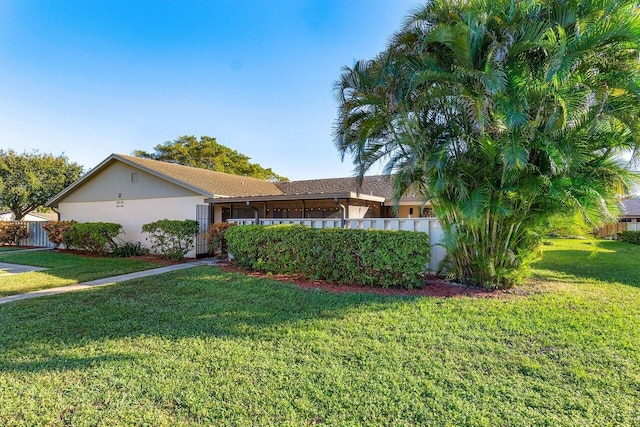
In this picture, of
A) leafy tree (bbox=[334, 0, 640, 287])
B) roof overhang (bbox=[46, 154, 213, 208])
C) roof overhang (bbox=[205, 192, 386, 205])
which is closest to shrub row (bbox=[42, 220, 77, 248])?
roof overhang (bbox=[46, 154, 213, 208])

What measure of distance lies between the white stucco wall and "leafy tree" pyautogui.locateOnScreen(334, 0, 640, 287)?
9.15 metres

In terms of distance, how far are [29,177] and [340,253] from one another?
29.7 m

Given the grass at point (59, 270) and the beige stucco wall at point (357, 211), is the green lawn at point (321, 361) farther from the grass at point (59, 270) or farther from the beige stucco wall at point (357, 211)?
the beige stucco wall at point (357, 211)

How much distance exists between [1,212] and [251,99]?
37370 mm

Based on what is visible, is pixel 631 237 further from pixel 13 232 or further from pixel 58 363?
pixel 13 232

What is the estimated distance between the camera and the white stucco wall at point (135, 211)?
13.5m

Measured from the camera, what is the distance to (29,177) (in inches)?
998

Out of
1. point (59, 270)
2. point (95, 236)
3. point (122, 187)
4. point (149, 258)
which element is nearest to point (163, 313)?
point (59, 270)

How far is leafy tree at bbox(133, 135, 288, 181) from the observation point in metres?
35.3

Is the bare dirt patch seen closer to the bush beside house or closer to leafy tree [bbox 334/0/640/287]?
the bush beside house

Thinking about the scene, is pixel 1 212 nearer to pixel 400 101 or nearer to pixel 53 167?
pixel 53 167

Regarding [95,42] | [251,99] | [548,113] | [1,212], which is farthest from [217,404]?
[1,212]

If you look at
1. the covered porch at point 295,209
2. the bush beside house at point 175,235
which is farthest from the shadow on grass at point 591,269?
the bush beside house at point 175,235

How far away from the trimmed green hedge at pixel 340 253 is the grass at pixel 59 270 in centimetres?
420
